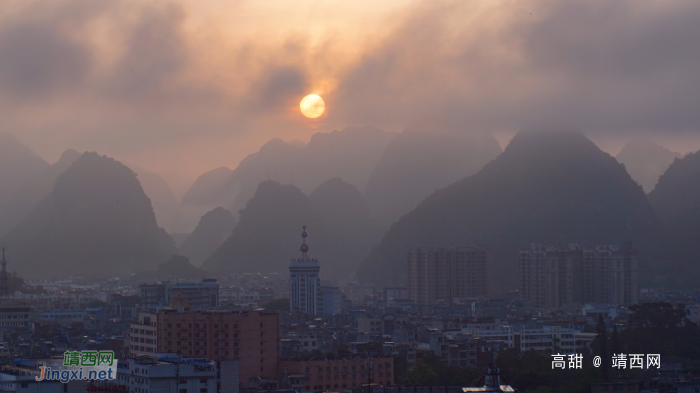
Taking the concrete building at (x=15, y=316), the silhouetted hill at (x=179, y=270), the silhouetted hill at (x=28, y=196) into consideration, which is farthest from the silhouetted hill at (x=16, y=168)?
→ the concrete building at (x=15, y=316)

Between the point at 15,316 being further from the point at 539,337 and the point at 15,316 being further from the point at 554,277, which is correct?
the point at 554,277

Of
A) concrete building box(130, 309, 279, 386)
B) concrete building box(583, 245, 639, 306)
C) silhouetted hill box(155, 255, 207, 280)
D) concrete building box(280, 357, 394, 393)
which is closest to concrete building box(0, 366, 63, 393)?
concrete building box(280, 357, 394, 393)

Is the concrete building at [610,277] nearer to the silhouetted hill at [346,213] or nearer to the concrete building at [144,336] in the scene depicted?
the concrete building at [144,336]

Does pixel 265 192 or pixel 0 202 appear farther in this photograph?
pixel 0 202

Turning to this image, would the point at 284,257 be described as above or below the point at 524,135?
below

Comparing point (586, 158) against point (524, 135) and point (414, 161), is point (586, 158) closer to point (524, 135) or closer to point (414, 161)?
point (524, 135)

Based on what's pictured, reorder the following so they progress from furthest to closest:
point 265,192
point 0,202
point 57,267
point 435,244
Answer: point 0,202, point 265,192, point 57,267, point 435,244

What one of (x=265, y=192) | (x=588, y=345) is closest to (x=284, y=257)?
(x=265, y=192)

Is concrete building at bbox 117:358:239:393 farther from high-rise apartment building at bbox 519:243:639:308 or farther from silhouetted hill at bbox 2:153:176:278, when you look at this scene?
silhouetted hill at bbox 2:153:176:278
